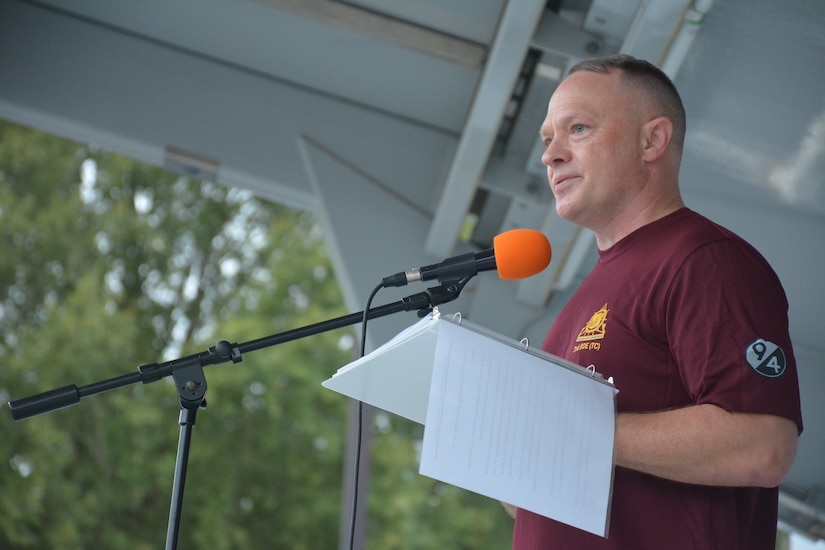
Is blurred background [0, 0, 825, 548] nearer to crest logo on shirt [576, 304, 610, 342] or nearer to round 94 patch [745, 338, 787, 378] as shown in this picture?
crest logo on shirt [576, 304, 610, 342]

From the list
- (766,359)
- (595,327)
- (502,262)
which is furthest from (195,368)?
(766,359)

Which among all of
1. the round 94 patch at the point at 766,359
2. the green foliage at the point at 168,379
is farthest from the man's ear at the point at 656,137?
the green foliage at the point at 168,379

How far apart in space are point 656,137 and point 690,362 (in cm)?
53

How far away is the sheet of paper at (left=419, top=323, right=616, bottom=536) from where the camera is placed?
1217 millimetres

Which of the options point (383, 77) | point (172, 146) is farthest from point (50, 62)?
point (383, 77)

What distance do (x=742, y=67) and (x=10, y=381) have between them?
10.9m

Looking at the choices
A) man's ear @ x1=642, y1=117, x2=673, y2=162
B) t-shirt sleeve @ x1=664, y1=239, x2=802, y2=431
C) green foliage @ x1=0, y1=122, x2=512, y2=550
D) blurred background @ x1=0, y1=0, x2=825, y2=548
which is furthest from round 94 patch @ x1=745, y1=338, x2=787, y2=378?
green foliage @ x1=0, y1=122, x2=512, y2=550

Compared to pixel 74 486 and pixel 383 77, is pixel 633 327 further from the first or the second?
pixel 74 486

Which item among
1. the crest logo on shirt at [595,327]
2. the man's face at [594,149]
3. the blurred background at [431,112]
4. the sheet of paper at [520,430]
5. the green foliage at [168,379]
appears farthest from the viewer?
the green foliage at [168,379]

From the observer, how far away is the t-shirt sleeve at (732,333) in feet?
4.17

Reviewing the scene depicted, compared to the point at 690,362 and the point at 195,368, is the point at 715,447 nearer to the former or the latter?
the point at 690,362

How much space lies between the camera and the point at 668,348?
1414 millimetres

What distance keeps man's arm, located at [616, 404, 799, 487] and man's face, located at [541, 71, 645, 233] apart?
48 centimetres

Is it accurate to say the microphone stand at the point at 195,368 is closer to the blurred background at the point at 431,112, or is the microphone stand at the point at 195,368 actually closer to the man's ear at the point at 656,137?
the man's ear at the point at 656,137
